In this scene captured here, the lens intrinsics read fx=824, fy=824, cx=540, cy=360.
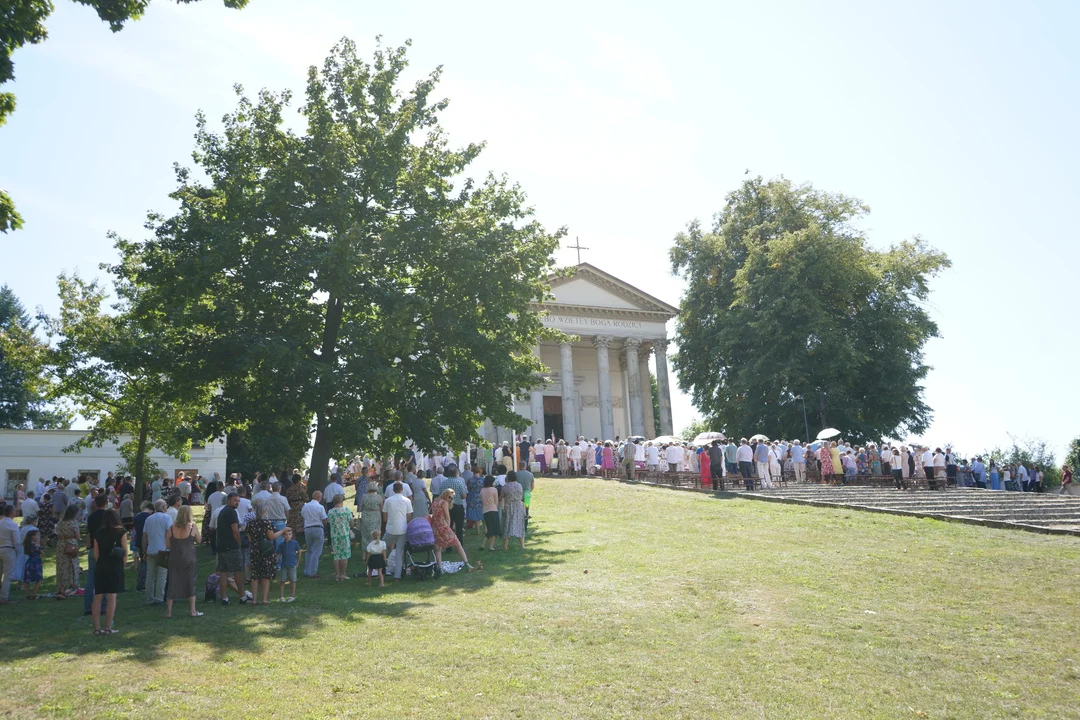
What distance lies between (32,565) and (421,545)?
21.4 ft

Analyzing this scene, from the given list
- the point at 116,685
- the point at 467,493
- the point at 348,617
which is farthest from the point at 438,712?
the point at 467,493

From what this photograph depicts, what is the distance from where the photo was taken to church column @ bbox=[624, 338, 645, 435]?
51.4 meters

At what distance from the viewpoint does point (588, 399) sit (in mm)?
56000

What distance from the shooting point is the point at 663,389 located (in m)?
50.6

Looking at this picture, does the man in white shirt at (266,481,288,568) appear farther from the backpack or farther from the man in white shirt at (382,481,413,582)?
the man in white shirt at (382,481,413,582)

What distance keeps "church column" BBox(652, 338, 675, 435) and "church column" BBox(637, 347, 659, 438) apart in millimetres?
1818

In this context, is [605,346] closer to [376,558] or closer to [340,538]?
[340,538]

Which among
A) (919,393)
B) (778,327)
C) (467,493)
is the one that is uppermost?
(778,327)

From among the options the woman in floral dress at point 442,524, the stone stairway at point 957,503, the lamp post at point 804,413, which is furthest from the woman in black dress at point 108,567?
the lamp post at point 804,413

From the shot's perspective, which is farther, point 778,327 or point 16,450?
point 778,327

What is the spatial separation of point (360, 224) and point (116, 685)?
14.1 m

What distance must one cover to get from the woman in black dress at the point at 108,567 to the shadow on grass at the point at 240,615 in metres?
0.29

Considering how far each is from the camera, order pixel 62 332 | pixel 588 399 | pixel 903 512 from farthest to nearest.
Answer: pixel 588 399, pixel 62 332, pixel 903 512

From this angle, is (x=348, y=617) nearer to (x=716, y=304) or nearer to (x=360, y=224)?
(x=360, y=224)
